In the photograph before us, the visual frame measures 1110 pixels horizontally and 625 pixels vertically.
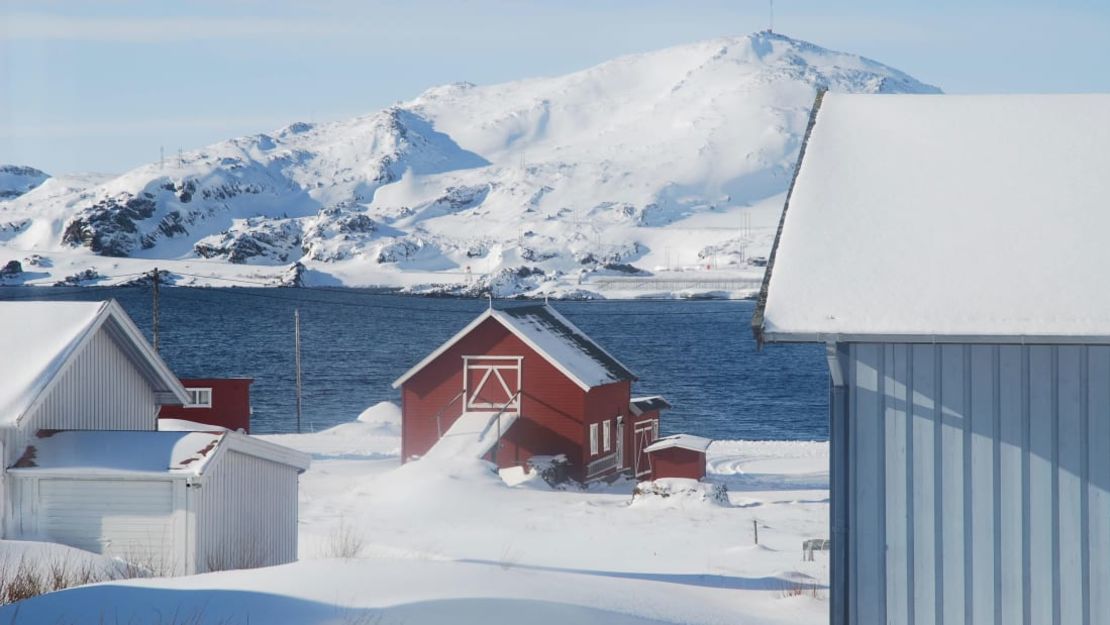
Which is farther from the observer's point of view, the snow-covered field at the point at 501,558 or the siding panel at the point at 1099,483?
the snow-covered field at the point at 501,558

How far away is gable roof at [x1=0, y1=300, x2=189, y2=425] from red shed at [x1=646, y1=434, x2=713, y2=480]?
16719 millimetres

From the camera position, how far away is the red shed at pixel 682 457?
35656 millimetres

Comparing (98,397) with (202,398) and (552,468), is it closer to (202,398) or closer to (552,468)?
(552,468)

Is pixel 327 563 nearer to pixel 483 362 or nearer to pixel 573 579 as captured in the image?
pixel 573 579

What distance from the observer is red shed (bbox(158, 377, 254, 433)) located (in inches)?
1642

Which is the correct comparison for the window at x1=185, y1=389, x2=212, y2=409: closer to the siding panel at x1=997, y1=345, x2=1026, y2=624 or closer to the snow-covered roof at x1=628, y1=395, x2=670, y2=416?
the snow-covered roof at x1=628, y1=395, x2=670, y2=416

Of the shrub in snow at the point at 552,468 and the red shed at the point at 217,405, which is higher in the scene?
the red shed at the point at 217,405

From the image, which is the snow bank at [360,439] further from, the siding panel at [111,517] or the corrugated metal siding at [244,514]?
the siding panel at [111,517]

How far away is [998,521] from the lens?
32.0 feet

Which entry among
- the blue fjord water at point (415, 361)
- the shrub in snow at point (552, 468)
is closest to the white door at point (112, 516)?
the shrub in snow at point (552, 468)

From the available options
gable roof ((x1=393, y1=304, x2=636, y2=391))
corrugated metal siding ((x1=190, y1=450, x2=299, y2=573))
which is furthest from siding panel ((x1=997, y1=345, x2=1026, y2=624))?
gable roof ((x1=393, y1=304, x2=636, y2=391))

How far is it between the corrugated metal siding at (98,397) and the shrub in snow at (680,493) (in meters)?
10.9

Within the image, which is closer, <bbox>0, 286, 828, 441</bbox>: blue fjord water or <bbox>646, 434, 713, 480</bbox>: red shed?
<bbox>646, 434, 713, 480</bbox>: red shed

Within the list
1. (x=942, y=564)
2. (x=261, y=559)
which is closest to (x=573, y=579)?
(x=942, y=564)
